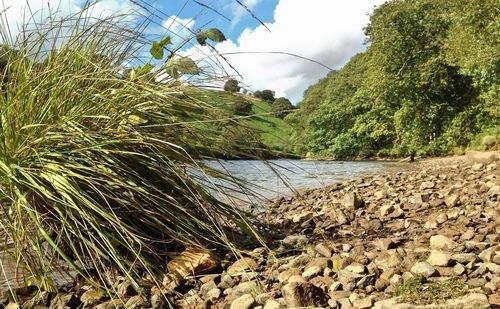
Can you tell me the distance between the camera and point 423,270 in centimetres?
179

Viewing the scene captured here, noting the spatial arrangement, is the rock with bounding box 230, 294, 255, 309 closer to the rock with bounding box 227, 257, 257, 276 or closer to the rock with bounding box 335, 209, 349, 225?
the rock with bounding box 227, 257, 257, 276

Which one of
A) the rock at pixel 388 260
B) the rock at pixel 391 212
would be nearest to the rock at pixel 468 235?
the rock at pixel 388 260

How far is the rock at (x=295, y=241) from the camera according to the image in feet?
7.97

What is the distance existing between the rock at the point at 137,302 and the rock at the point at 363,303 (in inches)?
33.7

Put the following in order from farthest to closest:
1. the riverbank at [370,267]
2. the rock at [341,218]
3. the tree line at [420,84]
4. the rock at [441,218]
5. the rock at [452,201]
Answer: the tree line at [420,84]
the rock at [452,201]
the rock at [341,218]
the rock at [441,218]
the riverbank at [370,267]

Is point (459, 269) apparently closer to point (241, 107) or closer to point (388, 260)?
point (388, 260)

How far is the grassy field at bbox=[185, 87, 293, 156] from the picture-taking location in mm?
2340

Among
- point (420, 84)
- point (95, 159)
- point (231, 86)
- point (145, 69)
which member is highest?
point (420, 84)

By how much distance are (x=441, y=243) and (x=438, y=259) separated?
331mm

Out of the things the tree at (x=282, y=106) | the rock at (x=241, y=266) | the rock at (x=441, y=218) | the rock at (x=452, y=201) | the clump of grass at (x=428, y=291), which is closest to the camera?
the clump of grass at (x=428, y=291)

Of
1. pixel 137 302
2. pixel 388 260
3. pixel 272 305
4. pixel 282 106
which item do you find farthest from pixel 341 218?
pixel 137 302

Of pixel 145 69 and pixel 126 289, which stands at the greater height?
pixel 145 69

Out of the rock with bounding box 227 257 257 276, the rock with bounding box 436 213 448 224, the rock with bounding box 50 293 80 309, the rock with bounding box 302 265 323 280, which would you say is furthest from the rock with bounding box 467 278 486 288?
the rock with bounding box 50 293 80 309

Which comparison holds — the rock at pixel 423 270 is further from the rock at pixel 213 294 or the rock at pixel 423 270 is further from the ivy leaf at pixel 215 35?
the ivy leaf at pixel 215 35
